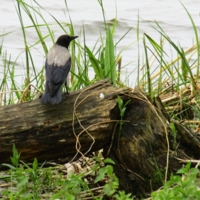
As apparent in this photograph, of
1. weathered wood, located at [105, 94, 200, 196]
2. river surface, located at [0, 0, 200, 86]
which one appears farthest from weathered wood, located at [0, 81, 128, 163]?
river surface, located at [0, 0, 200, 86]

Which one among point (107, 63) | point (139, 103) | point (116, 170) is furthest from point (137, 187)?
point (107, 63)

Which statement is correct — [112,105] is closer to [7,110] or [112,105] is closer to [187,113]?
[7,110]

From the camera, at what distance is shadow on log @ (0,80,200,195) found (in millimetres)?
4723

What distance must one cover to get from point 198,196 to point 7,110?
55.7 inches

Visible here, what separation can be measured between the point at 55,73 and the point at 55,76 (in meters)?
0.06

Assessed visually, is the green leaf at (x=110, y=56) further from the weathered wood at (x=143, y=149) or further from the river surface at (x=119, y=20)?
the river surface at (x=119, y=20)

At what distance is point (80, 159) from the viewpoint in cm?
554

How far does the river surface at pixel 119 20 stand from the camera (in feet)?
33.6

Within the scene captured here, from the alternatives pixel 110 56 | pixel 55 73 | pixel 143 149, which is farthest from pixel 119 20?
pixel 143 149

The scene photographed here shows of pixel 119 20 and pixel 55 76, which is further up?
pixel 119 20

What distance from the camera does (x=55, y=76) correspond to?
5.12 metres

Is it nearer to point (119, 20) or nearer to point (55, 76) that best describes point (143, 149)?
point (55, 76)

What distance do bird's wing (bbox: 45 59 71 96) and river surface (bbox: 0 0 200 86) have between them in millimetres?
4162

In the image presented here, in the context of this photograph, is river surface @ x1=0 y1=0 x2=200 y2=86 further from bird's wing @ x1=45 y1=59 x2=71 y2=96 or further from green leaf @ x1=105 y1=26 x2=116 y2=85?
bird's wing @ x1=45 y1=59 x2=71 y2=96
